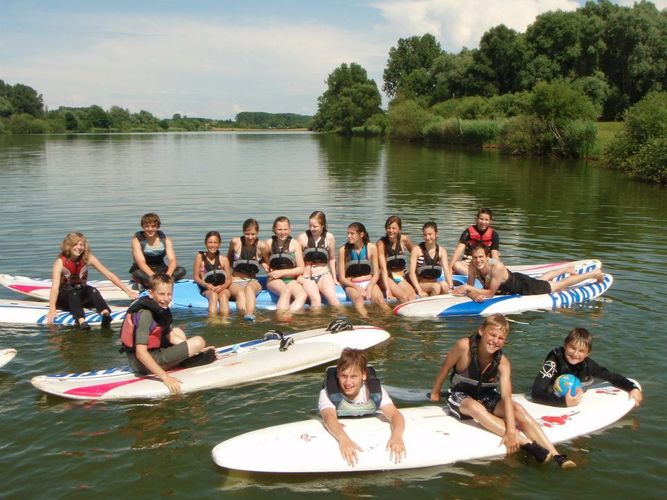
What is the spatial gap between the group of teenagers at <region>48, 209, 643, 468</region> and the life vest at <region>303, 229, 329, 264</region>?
0.02 m

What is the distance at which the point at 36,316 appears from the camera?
8273 mm

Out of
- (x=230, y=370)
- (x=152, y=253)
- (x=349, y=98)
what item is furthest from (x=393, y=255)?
(x=349, y=98)

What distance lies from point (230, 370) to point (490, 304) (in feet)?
13.2

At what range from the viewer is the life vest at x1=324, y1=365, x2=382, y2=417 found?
16.6 feet

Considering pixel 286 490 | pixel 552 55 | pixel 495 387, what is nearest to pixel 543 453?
pixel 495 387

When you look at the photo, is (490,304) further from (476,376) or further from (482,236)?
(476,376)

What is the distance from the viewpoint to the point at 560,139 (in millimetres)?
36250

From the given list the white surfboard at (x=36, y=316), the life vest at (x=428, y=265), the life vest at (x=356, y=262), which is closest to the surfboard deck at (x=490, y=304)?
the life vest at (x=428, y=265)

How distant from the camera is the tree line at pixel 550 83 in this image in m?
36.4

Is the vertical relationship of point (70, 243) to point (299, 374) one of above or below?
above

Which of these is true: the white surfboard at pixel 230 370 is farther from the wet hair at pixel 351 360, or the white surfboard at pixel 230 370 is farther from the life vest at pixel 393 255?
the life vest at pixel 393 255

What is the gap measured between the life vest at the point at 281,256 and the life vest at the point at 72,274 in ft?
8.45

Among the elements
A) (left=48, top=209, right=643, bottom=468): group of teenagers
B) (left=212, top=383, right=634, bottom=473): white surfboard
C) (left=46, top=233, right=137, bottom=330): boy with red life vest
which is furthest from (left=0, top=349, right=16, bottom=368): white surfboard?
(left=212, top=383, right=634, bottom=473): white surfboard

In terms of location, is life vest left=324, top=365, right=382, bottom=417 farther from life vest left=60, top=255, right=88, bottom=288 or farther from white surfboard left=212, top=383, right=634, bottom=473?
life vest left=60, top=255, right=88, bottom=288
